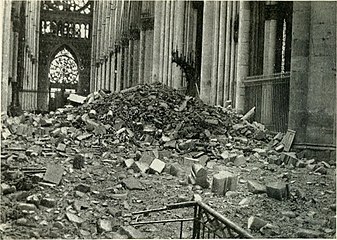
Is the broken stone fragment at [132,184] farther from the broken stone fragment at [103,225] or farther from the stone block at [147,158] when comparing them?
the broken stone fragment at [103,225]

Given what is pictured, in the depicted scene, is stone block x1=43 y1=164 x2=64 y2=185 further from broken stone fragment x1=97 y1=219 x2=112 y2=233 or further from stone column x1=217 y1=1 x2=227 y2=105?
stone column x1=217 y1=1 x2=227 y2=105

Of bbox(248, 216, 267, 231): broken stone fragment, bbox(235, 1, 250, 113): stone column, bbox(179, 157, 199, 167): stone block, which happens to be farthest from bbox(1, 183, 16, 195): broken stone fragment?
bbox(235, 1, 250, 113): stone column

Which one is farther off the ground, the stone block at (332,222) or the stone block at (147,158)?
the stone block at (147,158)

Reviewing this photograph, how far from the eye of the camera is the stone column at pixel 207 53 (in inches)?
778

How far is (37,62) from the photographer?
151 ft

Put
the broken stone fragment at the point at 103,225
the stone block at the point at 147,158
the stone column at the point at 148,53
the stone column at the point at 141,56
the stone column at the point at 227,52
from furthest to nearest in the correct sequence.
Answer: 1. the stone column at the point at 141,56
2. the stone column at the point at 148,53
3. the stone column at the point at 227,52
4. the stone block at the point at 147,158
5. the broken stone fragment at the point at 103,225

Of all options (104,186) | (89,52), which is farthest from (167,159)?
(89,52)

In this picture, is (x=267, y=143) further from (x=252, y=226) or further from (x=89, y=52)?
(x=89, y=52)

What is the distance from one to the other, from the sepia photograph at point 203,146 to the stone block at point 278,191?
0.06 feet

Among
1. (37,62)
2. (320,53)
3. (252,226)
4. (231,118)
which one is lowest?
(252,226)

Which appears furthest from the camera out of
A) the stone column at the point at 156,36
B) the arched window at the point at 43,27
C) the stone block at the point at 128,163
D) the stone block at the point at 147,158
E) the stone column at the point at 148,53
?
the arched window at the point at 43,27

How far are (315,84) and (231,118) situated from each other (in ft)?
14.6

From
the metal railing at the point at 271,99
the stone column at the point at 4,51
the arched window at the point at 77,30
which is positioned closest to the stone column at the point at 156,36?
the metal railing at the point at 271,99

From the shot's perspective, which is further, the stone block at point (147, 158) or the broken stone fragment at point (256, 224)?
the stone block at point (147, 158)
